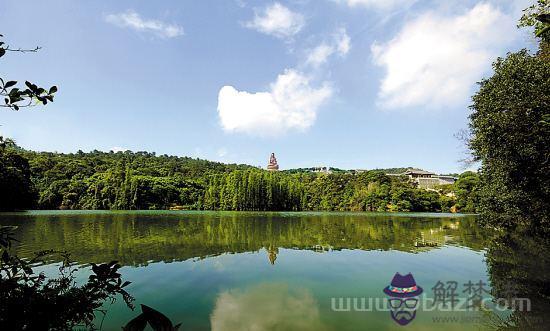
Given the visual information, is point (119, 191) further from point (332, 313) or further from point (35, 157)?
point (332, 313)

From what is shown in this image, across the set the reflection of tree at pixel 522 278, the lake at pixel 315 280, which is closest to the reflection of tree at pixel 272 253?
the lake at pixel 315 280

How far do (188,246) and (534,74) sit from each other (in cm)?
1610

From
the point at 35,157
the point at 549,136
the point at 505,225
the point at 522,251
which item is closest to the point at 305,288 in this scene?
the point at 549,136

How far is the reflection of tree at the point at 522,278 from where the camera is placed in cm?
661

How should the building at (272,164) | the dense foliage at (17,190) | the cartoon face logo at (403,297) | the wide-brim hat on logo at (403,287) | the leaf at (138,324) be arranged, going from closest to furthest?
the leaf at (138,324) → the cartoon face logo at (403,297) → the wide-brim hat on logo at (403,287) → the dense foliage at (17,190) → the building at (272,164)

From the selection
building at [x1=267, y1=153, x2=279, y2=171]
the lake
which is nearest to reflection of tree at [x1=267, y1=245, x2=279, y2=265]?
the lake

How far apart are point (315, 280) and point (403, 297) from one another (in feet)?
8.53

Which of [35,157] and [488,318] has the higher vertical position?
[35,157]

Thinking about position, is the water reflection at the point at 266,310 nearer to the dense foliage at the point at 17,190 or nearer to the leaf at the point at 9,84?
the leaf at the point at 9,84

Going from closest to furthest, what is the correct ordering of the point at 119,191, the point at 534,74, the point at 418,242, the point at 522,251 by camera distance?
1. the point at 534,74
2. the point at 522,251
3. the point at 418,242
4. the point at 119,191

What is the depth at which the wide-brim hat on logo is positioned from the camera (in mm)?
8984

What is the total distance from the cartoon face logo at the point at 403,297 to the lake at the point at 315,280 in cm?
7

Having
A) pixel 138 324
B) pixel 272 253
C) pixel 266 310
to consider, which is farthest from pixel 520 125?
pixel 138 324

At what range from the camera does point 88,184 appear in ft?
221
